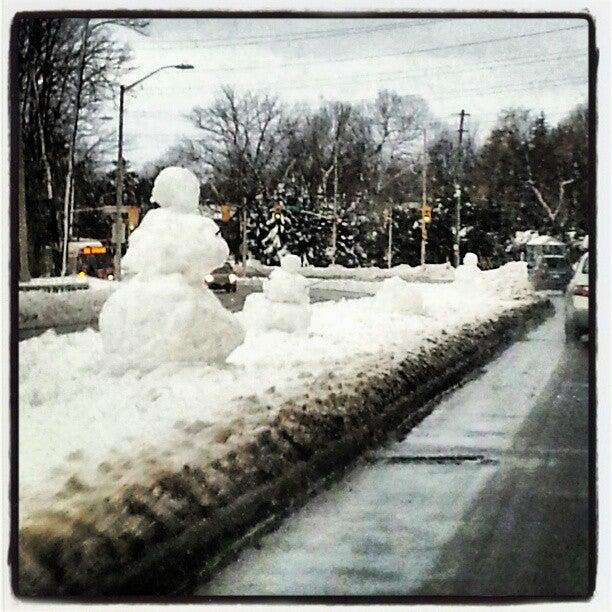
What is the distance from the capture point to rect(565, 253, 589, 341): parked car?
5.80 meters

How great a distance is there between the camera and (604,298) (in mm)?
5691

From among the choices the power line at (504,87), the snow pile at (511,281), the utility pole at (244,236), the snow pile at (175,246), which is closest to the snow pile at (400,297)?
the snow pile at (511,281)

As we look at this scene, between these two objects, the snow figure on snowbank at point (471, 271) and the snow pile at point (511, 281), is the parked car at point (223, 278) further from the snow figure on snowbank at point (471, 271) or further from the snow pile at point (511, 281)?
the snow pile at point (511, 281)

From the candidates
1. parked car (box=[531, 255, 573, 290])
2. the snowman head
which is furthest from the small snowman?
the snowman head

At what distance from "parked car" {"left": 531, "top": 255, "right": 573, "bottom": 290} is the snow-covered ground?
10 centimetres

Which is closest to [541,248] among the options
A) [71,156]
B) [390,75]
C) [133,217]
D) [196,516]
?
[390,75]

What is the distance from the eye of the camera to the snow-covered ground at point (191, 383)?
5422 millimetres

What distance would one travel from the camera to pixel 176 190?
19.1 ft

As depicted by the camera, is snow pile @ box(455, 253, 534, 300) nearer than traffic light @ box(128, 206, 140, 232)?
No

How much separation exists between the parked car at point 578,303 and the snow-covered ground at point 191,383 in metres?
0.31

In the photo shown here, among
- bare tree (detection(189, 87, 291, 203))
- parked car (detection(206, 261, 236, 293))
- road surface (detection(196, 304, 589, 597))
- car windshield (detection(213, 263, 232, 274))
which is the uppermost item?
bare tree (detection(189, 87, 291, 203))

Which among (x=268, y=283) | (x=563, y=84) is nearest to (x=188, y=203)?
(x=268, y=283)

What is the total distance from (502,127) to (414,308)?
117cm

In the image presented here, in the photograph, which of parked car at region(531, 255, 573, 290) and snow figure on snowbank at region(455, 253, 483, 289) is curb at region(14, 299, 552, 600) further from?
parked car at region(531, 255, 573, 290)
